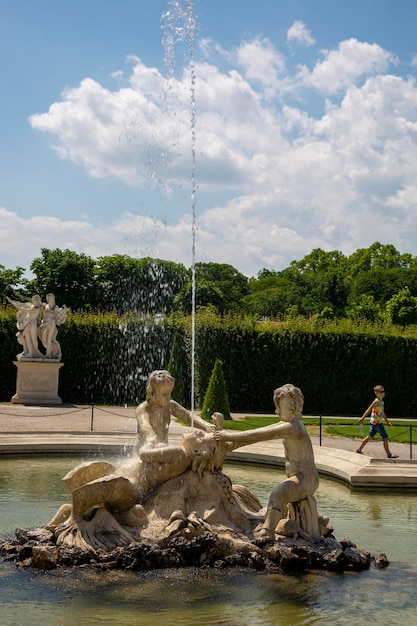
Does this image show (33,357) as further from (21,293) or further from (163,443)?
(21,293)

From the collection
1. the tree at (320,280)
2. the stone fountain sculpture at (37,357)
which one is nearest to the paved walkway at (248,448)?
the stone fountain sculpture at (37,357)

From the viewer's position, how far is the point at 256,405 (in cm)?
2881

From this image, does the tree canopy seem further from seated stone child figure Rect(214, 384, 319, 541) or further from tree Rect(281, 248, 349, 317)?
seated stone child figure Rect(214, 384, 319, 541)

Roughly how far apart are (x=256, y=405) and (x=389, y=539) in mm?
19020

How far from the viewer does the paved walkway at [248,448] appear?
1320 centimetres

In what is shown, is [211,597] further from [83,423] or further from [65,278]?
[65,278]

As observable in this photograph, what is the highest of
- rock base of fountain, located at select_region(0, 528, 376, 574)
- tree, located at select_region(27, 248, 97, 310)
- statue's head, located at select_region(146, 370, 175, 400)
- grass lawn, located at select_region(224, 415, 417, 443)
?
tree, located at select_region(27, 248, 97, 310)

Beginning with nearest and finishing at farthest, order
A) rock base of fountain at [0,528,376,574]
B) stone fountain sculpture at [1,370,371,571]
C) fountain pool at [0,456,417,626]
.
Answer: fountain pool at [0,456,417,626]
rock base of fountain at [0,528,376,574]
stone fountain sculpture at [1,370,371,571]

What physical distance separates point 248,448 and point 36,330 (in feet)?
44.4

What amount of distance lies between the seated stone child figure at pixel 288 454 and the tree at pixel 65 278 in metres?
44.3

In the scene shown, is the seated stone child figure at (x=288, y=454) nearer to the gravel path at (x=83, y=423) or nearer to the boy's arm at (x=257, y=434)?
the boy's arm at (x=257, y=434)

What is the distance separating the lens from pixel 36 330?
90.2 ft

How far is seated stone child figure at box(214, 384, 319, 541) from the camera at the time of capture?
27.4ft

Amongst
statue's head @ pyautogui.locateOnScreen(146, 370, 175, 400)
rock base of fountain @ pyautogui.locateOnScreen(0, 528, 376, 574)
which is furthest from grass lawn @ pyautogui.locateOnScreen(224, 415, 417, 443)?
rock base of fountain @ pyautogui.locateOnScreen(0, 528, 376, 574)
